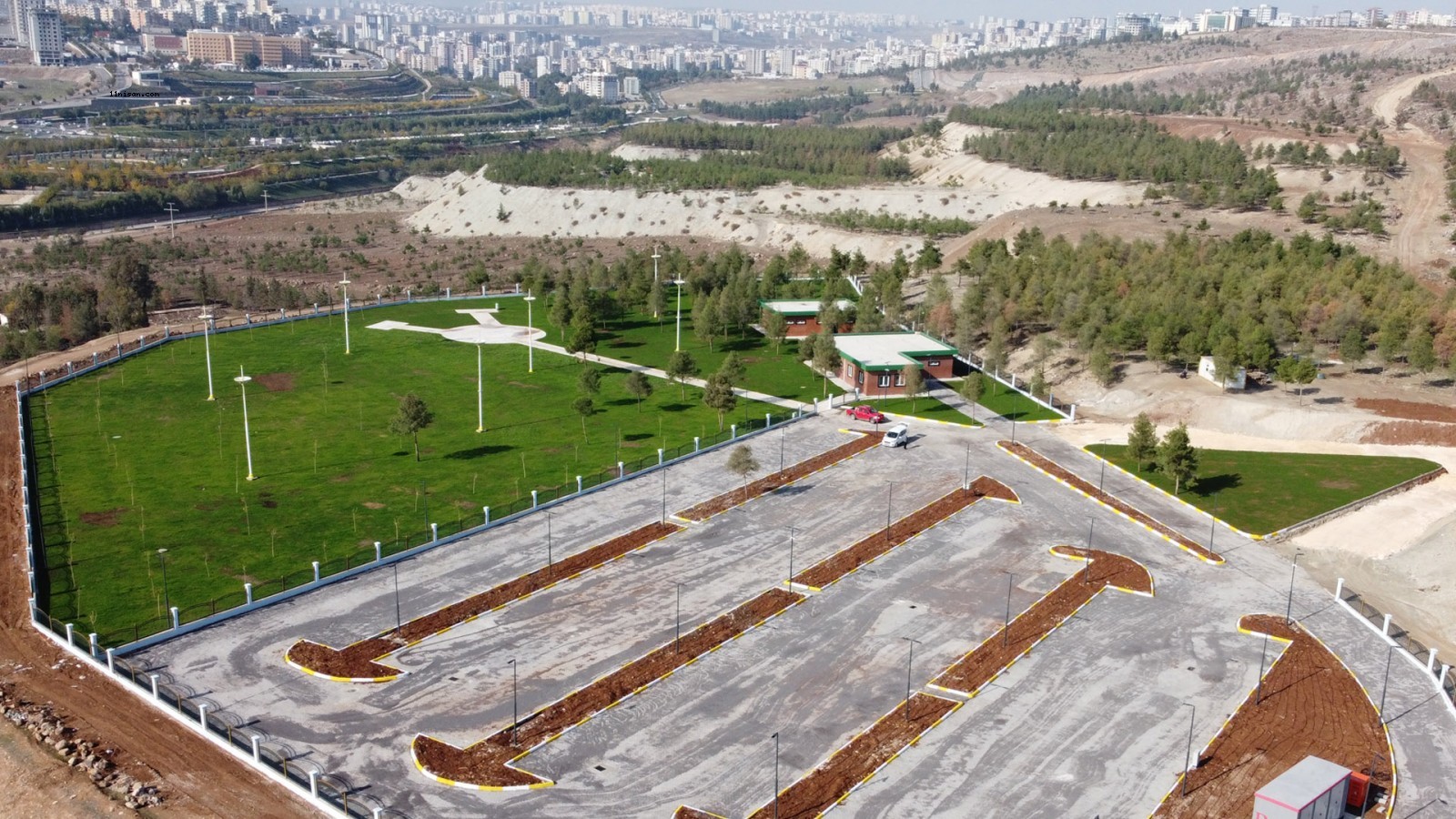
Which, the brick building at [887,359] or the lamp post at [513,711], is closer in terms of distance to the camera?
the lamp post at [513,711]

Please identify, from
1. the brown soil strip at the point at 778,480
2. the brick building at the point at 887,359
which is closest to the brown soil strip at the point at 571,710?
the brown soil strip at the point at 778,480

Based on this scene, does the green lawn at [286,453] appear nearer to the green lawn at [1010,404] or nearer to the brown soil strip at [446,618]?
Answer: the brown soil strip at [446,618]

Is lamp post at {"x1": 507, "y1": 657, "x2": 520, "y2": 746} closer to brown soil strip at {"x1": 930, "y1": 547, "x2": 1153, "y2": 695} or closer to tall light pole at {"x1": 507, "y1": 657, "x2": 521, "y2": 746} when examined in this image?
tall light pole at {"x1": 507, "y1": 657, "x2": 521, "y2": 746}

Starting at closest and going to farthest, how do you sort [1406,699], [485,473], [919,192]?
1. [1406,699]
2. [485,473]
3. [919,192]

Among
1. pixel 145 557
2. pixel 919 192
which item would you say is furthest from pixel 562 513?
pixel 919 192

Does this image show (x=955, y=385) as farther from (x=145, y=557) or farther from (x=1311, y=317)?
(x=145, y=557)

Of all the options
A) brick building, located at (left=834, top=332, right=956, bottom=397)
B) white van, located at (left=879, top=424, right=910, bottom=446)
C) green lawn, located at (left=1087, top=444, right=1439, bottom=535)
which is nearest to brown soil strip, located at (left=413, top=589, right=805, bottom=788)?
white van, located at (left=879, top=424, right=910, bottom=446)
